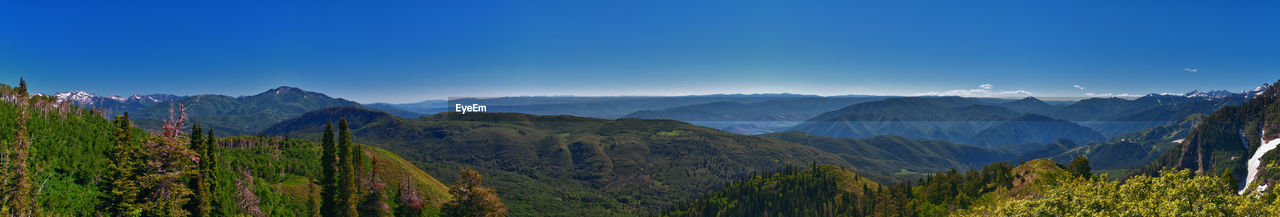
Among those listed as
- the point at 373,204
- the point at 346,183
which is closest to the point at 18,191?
the point at 346,183

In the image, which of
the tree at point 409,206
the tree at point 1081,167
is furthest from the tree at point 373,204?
the tree at point 1081,167

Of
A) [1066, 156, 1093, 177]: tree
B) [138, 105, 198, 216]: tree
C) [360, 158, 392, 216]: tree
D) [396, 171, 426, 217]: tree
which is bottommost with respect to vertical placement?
[396, 171, 426, 217]: tree

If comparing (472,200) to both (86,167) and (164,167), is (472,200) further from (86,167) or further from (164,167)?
(86,167)

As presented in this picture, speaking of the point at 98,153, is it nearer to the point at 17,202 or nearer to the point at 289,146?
the point at 17,202

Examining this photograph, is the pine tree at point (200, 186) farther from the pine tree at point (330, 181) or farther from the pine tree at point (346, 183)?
the pine tree at point (330, 181)

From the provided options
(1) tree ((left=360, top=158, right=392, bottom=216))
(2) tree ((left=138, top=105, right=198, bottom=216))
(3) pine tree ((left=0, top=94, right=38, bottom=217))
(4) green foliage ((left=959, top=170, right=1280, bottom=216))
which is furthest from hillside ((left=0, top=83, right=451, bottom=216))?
(4) green foliage ((left=959, top=170, right=1280, bottom=216))

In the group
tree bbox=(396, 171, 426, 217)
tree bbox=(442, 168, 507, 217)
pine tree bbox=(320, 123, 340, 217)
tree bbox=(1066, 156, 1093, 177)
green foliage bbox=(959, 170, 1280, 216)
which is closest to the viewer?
green foliage bbox=(959, 170, 1280, 216)

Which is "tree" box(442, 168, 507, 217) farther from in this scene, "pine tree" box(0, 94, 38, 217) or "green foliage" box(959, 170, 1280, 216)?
"green foliage" box(959, 170, 1280, 216)
